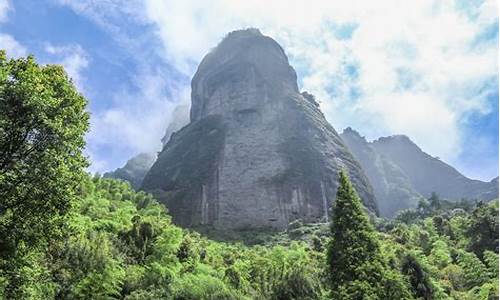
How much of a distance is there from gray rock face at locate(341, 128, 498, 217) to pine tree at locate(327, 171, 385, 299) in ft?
421

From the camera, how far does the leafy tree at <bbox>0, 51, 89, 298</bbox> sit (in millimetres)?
12797

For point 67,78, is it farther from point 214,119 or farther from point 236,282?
point 214,119

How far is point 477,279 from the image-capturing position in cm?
3456

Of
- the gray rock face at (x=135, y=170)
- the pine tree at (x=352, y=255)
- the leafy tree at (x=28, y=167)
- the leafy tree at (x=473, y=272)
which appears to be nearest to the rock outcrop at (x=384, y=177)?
the gray rock face at (x=135, y=170)

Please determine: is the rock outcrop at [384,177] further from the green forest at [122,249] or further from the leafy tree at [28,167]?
the leafy tree at [28,167]

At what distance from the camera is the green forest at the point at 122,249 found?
1295 centimetres

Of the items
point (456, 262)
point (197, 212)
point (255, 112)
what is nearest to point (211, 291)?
point (456, 262)

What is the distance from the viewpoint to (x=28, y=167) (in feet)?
42.4

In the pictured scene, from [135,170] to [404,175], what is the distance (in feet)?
286

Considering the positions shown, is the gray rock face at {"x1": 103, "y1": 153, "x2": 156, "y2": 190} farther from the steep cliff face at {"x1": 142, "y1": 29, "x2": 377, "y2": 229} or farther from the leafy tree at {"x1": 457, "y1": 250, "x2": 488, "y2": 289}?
the leafy tree at {"x1": 457, "y1": 250, "x2": 488, "y2": 289}

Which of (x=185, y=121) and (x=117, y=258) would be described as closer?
(x=117, y=258)

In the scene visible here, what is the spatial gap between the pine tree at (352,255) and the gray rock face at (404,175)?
421 feet

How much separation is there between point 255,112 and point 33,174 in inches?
4194

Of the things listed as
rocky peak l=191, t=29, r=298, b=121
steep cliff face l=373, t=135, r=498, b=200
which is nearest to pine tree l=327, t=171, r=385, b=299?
rocky peak l=191, t=29, r=298, b=121
